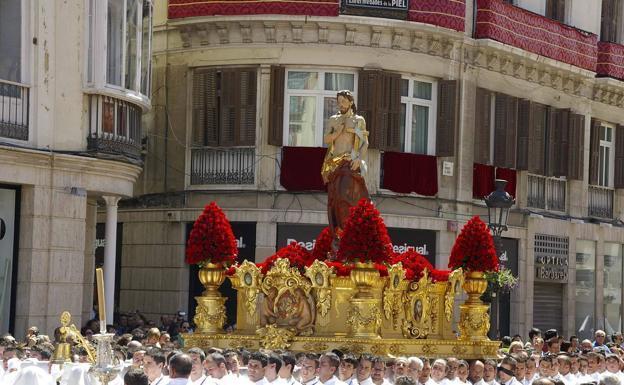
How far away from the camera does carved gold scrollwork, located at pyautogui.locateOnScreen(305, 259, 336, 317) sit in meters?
21.2

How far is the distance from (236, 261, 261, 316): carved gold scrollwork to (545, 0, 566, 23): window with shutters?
63.3ft

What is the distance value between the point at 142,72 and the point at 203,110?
4928 millimetres

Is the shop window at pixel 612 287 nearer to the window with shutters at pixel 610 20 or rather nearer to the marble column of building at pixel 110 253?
the window with shutters at pixel 610 20

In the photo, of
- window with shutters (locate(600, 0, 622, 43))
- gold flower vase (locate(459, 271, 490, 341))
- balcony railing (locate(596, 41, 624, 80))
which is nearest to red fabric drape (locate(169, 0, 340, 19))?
balcony railing (locate(596, 41, 624, 80))

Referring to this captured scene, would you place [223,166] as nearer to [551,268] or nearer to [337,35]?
[337,35]

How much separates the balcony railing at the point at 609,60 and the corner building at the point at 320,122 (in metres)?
3.39

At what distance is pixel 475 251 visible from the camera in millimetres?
22547

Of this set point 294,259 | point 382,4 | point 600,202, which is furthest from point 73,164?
point 600,202

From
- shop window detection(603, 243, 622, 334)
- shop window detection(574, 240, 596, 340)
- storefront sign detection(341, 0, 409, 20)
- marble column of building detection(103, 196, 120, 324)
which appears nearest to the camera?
marble column of building detection(103, 196, 120, 324)

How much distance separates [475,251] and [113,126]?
7.78m

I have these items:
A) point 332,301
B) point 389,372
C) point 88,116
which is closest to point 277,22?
point 88,116

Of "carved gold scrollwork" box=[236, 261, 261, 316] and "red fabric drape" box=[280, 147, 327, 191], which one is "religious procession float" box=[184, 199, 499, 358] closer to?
"carved gold scrollwork" box=[236, 261, 261, 316]

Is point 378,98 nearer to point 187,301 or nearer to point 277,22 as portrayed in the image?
point 277,22

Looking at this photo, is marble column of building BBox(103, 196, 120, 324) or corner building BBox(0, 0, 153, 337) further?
marble column of building BBox(103, 196, 120, 324)
